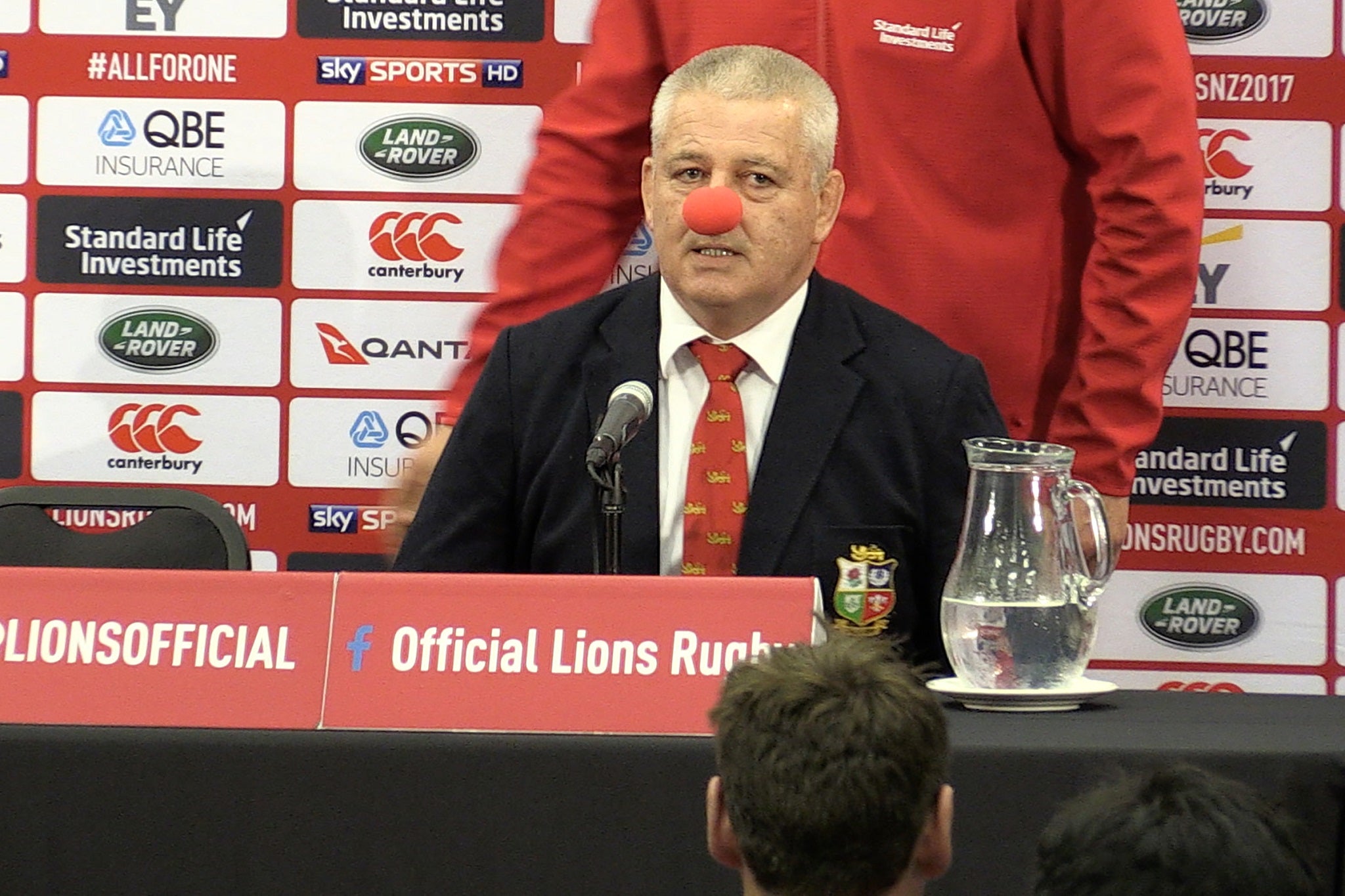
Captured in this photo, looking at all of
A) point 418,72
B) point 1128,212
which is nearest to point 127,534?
point 418,72

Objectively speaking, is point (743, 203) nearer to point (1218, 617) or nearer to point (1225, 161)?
point (1225, 161)

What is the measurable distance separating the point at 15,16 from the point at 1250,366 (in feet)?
7.70

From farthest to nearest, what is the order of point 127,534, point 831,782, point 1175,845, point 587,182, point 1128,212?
point 587,182, point 1128,212, point 127,534, point 831,782, point 1175,845

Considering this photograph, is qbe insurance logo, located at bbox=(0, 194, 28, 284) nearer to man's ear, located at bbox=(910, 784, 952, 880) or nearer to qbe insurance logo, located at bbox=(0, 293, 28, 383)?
qbe insurance logo, located at bbox=(0, 293, 28, 383)

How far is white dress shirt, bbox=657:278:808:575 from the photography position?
2.20 meters

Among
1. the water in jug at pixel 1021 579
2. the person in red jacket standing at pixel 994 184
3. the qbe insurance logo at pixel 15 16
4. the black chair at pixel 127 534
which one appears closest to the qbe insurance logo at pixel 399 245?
the person in red jacket standing at pixel 994 184

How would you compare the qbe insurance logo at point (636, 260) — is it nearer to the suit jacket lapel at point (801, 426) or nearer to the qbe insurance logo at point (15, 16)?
the suit jacket lapel at point (801, 426)

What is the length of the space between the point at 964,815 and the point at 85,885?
2.47ft

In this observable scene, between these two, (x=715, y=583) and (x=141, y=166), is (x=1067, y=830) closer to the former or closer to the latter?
(x=715, y=583)

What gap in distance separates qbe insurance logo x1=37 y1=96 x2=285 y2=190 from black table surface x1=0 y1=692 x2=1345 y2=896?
1935 millimetres

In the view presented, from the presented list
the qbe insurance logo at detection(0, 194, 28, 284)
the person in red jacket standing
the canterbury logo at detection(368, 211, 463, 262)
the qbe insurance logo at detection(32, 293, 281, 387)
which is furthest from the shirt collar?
the qbe insurance logo at detection(0, 194, 28, 284)

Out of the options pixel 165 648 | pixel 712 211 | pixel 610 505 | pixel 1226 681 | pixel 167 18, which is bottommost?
pixel 1226 681

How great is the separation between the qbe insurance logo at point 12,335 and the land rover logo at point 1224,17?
7.17ft

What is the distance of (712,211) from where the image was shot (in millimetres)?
2191
